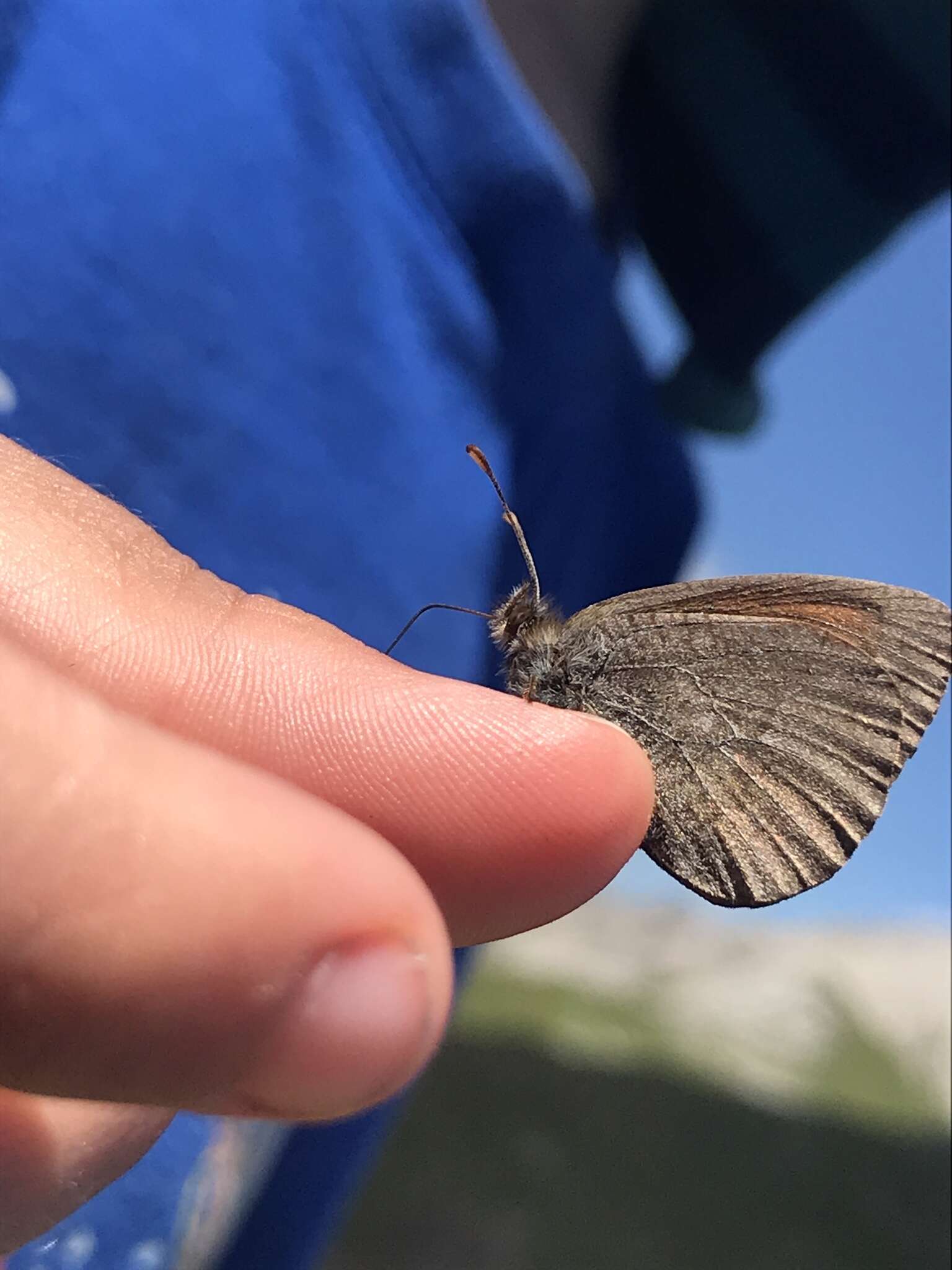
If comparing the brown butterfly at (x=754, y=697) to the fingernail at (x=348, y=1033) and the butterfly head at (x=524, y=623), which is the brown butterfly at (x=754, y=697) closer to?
the butterfly head at (x=524, y=623)

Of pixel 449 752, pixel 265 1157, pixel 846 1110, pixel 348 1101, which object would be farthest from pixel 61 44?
pixel 846 1110

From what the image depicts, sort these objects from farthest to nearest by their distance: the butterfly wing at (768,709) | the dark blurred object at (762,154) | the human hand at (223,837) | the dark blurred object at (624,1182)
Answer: the dark blurred object at (624,1182)
the dark blurred object at (762,154)
the butterfly wing at (768,709)
the human hand at (223,837)

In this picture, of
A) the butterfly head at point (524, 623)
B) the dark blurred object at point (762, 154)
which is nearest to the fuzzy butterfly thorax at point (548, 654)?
the butterfly head at point (524, 623)

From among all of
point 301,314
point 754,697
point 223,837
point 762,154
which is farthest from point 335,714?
point 762,154

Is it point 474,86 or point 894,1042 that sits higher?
point 474,86

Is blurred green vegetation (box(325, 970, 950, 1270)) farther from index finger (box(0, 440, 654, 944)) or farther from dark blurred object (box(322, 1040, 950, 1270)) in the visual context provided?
index finger (box(0, 440, 654, 944))

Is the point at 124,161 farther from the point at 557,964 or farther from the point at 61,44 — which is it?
the point at 557,964
